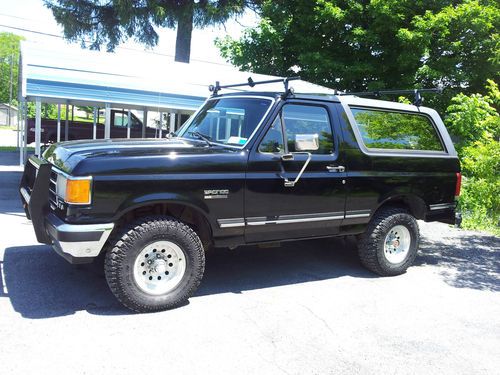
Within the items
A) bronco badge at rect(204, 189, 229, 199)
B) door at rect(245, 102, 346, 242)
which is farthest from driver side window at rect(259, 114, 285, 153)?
bronco badge at rect(204, 189, 229, 199)

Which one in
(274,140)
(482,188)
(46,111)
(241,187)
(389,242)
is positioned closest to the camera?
(241,187)

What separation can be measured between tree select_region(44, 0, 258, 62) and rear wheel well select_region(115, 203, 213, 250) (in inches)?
619

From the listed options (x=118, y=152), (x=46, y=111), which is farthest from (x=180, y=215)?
(x=46, y=111)

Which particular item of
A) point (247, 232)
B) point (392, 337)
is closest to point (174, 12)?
point (247, 232)

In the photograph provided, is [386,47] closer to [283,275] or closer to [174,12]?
[174,12]

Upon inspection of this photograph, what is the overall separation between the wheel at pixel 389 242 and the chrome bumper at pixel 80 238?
3225mm

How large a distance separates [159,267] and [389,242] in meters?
3.11

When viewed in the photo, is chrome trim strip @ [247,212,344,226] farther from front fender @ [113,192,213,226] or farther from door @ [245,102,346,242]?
front fender @ [113,192,213,226]

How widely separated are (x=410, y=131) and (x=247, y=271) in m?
2.82

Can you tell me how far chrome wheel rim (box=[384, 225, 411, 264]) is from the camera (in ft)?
19.9

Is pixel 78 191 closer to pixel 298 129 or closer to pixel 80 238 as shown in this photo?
pixel 80 238

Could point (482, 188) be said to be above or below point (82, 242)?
above

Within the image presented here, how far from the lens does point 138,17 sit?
65.0 ft

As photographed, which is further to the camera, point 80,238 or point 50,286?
point 50,286
